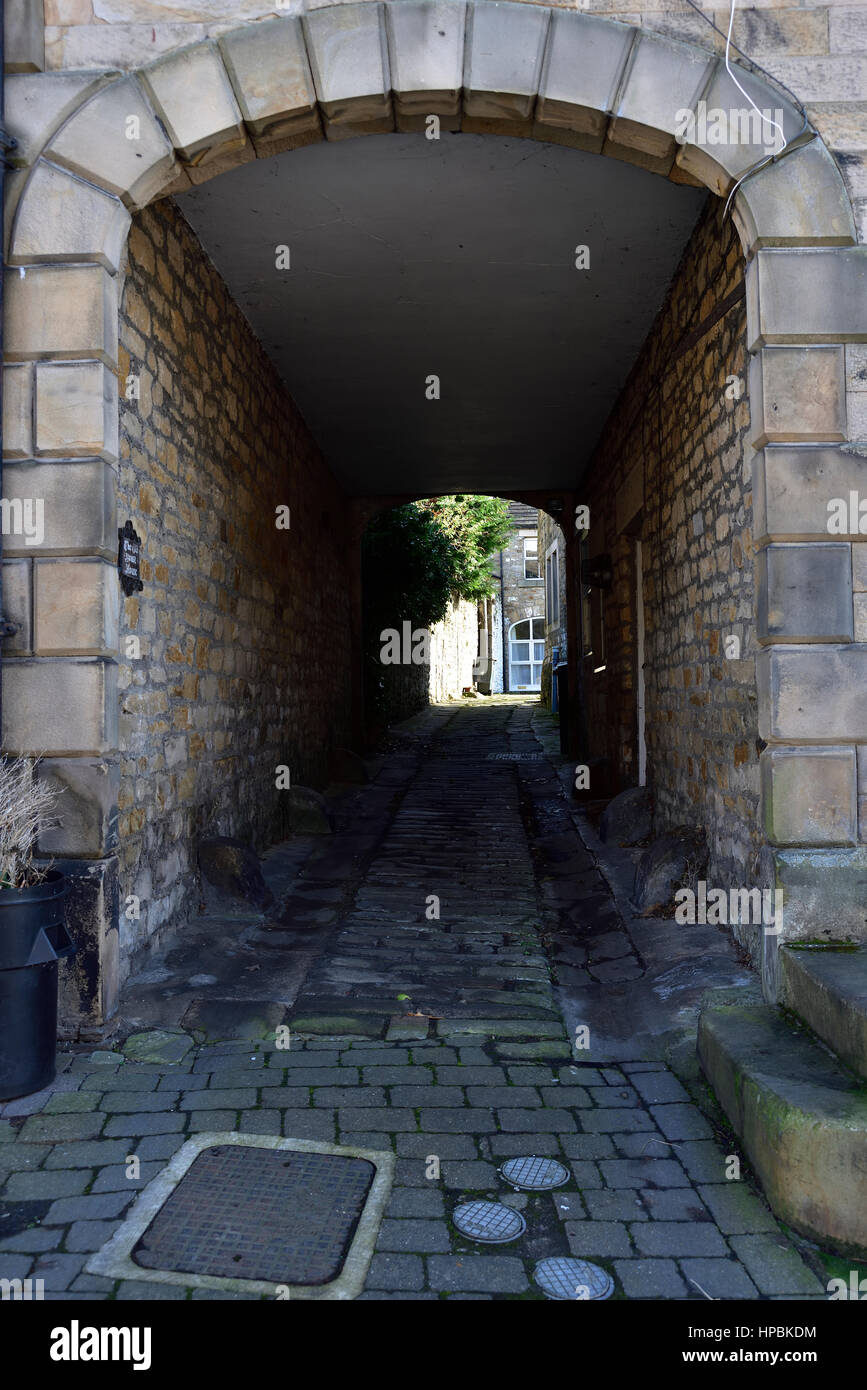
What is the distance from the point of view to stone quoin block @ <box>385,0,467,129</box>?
3562 millimetres

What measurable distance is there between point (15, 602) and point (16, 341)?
3.20ft

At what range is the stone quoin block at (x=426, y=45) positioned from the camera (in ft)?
11.7

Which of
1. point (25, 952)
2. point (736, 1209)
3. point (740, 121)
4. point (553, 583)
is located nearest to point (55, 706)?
point (25, 952)

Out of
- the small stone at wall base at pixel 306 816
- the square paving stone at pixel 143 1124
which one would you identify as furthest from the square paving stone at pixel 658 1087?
the small stone at wall base at pixel 306 816

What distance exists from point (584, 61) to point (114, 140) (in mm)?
1791

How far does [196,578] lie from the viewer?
5.09 meters

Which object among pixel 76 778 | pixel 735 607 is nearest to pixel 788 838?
pixel 735 607

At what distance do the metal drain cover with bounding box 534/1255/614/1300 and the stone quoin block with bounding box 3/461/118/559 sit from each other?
8.98 feet

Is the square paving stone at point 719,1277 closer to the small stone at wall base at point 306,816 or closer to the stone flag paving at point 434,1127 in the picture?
the stone flag paving at point 434,1127

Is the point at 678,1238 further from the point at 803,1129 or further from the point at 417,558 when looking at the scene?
the point at 417,558

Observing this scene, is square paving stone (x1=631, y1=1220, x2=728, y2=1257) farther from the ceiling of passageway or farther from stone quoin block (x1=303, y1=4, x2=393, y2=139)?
the ceiling of passageway

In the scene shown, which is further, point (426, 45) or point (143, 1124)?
point (426, 45)

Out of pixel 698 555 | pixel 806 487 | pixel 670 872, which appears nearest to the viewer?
pixel 806 487

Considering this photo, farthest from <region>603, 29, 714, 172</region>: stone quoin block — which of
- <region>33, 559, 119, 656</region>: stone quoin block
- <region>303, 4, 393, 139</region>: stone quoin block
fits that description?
<region>33, 559, 119, 656</region>: stone quoin block
